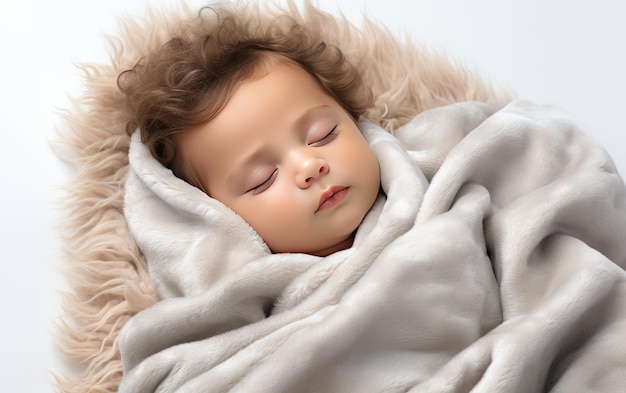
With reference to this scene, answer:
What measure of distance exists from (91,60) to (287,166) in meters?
0.66

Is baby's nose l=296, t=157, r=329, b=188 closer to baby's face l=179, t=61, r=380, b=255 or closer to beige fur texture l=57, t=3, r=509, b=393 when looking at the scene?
baby's face l=179, t=61, r=380, b=255

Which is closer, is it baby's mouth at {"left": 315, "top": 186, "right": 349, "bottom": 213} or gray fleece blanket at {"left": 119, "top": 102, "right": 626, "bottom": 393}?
gray fleece blanket at {"left": 119, "top": 102, "right": 626, "bottom": 393}

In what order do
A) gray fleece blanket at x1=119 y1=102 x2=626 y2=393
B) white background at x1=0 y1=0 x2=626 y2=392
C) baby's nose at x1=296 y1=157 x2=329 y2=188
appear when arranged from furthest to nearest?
white background at x1=0 y1=0 x2=626 y2=392 < baby's nose at x1=296 y1=157 x2=329 y2=188 < gray fleece blanket at x1=119 y1=102 x2=626 y2=393

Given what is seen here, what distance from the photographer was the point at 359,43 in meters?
1.88

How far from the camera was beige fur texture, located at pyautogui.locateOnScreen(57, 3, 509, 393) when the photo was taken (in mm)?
1521

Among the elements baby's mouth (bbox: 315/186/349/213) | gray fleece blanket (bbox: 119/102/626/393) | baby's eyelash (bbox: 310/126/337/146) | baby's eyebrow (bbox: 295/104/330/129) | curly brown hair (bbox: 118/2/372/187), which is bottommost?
gray fleece blanket (bbox: 119/102/626/393)

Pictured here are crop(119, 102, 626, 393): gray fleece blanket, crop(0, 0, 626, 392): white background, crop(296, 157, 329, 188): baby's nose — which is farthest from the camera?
crop(0, 0, 626, 392): white background

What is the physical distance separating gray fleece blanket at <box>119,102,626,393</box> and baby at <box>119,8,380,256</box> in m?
0.04

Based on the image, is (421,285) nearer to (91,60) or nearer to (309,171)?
(309,171)

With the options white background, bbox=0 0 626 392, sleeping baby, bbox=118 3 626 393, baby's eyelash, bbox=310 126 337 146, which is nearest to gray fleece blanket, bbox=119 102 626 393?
sleeping baby, bbox=118 3 626 393

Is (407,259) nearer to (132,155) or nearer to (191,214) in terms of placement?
(191,214)

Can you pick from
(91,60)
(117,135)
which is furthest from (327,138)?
(91,60)

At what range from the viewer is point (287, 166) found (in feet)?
4.82

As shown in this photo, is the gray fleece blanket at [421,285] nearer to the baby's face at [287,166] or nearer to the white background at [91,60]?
the baby's face at [287,166]
